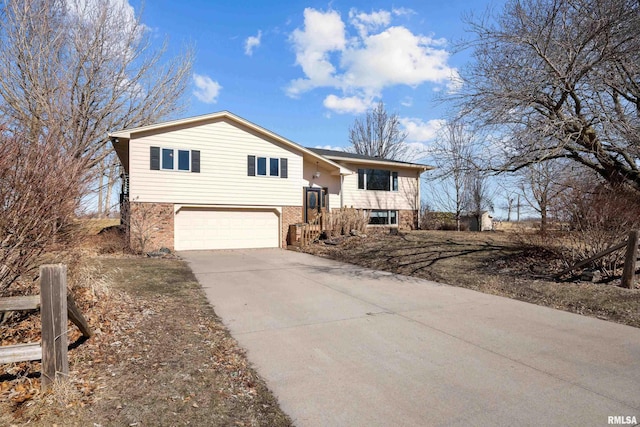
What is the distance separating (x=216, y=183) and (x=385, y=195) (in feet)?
33.3

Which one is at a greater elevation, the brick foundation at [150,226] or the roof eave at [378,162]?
the roof eave at [378,162]

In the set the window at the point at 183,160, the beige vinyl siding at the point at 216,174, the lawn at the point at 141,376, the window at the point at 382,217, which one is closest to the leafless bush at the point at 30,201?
the lawn at the point at 141,376

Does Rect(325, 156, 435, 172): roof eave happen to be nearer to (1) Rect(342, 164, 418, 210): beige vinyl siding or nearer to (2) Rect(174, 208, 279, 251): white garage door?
(1) Rect(342, 164, 418, 210): beige vinyl siding

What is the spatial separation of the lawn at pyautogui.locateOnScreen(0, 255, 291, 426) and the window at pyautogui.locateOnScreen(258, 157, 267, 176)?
37.3ft

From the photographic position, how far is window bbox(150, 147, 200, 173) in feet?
48.8

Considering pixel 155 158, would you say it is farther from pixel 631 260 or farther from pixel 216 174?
pixel 631 260

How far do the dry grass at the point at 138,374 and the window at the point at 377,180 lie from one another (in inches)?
630

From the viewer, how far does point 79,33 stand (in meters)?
17.2

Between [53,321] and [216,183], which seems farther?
[216,183]

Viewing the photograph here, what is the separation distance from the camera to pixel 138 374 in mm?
3693

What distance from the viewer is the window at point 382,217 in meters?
21.5

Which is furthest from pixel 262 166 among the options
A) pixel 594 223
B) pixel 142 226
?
pixel 594 223

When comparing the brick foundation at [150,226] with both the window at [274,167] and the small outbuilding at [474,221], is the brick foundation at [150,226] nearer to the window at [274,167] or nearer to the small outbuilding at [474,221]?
the window at [274,167]

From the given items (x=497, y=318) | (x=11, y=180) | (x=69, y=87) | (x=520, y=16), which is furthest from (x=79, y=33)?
(x=497, y=318)
